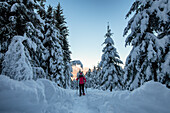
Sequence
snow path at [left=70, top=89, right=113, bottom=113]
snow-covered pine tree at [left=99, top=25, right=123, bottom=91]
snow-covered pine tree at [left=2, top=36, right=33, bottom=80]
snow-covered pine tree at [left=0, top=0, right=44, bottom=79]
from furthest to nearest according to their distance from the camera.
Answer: snow-covered pine tree at [left=99, top=25, right=123, bottom=91], snow-covered pine tree at [left=0, top=0, right=44, bottom=79], snow-covered pine tree at [left=2, top=36, right=33, bottom=80], snow path at [left=70, top=89, right=113, bottom=113]

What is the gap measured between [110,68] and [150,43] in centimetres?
1037

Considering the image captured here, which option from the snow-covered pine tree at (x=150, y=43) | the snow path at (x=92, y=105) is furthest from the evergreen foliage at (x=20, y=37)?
the snow-covered pine tree at (x=150, y=43)

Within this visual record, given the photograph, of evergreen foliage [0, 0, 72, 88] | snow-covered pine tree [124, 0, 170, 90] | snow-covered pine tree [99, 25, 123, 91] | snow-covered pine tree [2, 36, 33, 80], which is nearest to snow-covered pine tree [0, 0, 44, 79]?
evergreen foliage [0, 0, 72, 88]

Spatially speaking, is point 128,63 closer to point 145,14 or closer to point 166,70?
point 166,70

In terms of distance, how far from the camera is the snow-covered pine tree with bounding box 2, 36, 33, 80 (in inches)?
221

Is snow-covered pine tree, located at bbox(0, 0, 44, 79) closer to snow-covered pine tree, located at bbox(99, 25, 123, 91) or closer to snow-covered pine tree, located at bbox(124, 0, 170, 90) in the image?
snow-covered pine tree, located at bbox(124, 0, 170, 90)

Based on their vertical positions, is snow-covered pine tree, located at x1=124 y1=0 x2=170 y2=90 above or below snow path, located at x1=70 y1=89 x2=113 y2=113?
above

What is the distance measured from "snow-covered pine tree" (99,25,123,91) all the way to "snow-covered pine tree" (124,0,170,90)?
8323 millimetres

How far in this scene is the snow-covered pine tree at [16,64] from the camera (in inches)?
221

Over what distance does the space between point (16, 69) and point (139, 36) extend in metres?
8.10

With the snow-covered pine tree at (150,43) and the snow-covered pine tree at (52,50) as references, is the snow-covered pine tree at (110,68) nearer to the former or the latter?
the snow-covered pine tree at (52,50)

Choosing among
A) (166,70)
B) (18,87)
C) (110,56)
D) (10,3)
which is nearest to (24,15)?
(10,3)

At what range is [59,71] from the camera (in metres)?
15.5

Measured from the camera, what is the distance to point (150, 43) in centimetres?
656
